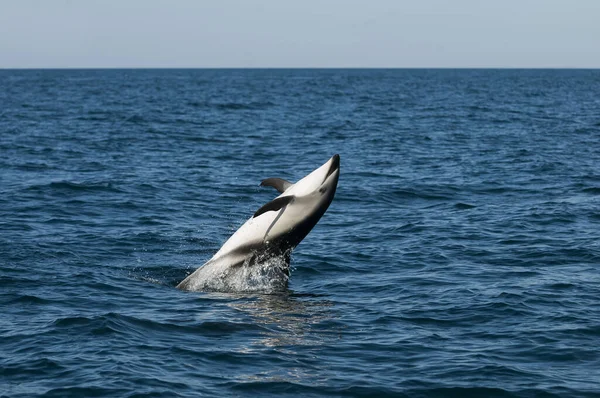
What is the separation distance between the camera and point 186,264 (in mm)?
21000

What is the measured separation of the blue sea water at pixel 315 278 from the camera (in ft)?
42.8

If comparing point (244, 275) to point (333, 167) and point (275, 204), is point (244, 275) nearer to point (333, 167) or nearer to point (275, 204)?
point (275, 204)

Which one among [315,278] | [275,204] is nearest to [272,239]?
[275,204]

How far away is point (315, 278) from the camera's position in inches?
777

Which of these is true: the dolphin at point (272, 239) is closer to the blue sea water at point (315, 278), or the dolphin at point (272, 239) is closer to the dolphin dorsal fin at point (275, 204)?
the dolphin dorsal fin at point (275, 204)

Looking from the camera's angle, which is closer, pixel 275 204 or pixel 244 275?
pixel 275 204

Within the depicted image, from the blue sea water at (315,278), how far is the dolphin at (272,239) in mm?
557

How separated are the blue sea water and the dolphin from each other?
0.56 metres

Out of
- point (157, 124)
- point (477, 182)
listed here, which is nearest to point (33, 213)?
point (477, 182)

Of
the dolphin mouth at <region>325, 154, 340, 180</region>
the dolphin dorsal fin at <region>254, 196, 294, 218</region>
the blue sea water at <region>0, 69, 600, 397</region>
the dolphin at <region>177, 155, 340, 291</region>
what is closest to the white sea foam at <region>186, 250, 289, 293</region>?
the dolphin at <region>177, 155, 340, 291</region>

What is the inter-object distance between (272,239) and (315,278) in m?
2.29

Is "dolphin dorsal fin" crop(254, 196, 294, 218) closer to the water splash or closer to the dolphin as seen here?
the dolphin

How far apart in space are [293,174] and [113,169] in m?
7.64

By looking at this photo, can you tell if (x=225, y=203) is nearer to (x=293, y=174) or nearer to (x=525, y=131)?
(x=293, y=174)
